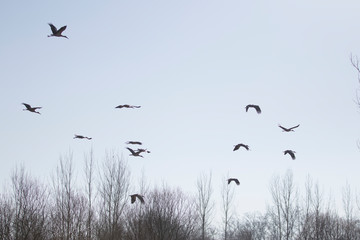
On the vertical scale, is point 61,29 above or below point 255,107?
above

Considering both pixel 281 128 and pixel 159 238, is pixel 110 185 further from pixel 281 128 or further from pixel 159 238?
pixel 281 128

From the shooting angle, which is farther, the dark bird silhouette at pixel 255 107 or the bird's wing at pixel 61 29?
the dark bird silhouette at pixel 255 107

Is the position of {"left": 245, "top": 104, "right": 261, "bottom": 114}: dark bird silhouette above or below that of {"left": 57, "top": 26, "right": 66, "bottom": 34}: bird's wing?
below

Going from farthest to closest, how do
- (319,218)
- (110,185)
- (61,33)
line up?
(319,218)
(110,185)
(61,33)

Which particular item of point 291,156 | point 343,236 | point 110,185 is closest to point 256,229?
point 343,236

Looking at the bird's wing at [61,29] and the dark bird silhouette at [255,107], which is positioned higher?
the bird's wing at [61,29]

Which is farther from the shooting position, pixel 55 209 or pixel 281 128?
pixel 55 209

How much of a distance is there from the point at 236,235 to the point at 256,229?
3.89m

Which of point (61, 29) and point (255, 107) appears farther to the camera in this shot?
point (255, 107)

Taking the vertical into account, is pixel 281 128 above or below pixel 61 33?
below

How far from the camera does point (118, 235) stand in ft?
81.6

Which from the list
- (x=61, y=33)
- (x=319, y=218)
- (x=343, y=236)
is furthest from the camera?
(x=343, y=236)

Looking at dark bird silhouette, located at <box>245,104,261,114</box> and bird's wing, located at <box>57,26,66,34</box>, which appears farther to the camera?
dark bird silhouette, located at <box>245,104,261,114</box>

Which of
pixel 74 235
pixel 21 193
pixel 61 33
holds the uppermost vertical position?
pixel 61 33
